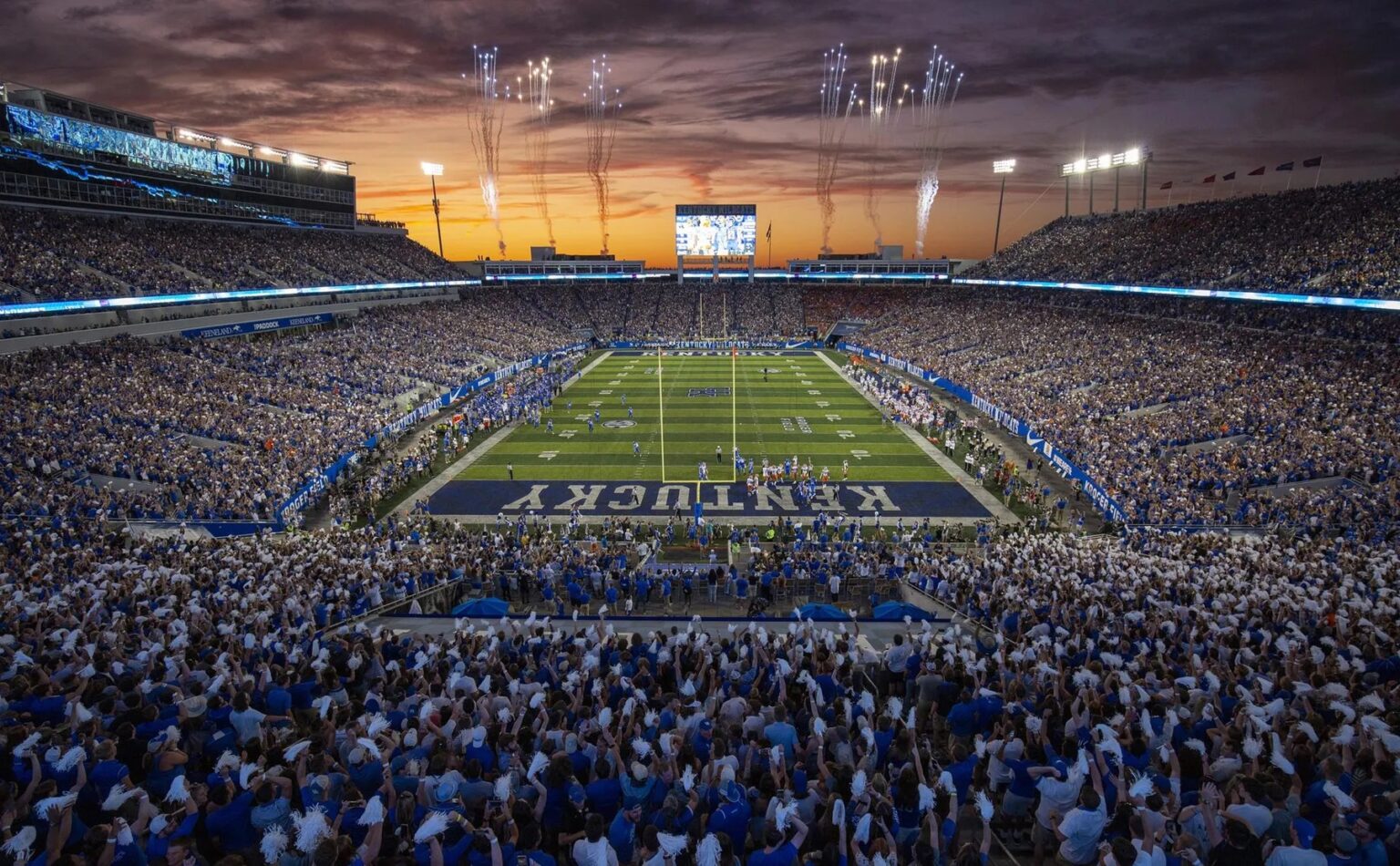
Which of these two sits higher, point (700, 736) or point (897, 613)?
point (700, 736)

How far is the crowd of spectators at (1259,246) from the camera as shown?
3294cm

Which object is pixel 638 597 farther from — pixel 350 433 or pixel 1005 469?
pixel 350 433

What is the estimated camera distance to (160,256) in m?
41.1

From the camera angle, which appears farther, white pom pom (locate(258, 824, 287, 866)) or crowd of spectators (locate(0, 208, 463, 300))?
crowd of spectators (locate(0, 208, 463, 300))

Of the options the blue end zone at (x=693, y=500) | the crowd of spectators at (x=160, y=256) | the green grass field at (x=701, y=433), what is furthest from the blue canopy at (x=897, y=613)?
the crowd of spectators at (x=160, y=256)

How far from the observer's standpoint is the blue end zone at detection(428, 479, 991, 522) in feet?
83.7

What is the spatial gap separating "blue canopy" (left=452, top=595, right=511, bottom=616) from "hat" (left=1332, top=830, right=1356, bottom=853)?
37.5ft

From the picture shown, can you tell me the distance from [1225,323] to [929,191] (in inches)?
1613

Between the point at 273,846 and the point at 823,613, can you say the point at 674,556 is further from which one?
the point at 273,846

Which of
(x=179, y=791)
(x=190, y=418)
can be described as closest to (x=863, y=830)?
(x=179, y=791)

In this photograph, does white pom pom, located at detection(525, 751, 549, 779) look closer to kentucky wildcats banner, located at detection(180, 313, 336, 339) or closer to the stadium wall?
the stadium wall

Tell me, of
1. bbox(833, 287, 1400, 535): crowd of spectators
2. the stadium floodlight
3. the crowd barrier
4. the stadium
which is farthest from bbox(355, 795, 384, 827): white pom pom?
the stadium floodlight

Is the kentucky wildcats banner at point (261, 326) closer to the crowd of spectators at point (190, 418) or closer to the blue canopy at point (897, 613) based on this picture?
the crowd of spectators at point (190, 418)

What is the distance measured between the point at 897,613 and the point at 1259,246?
130 feet
